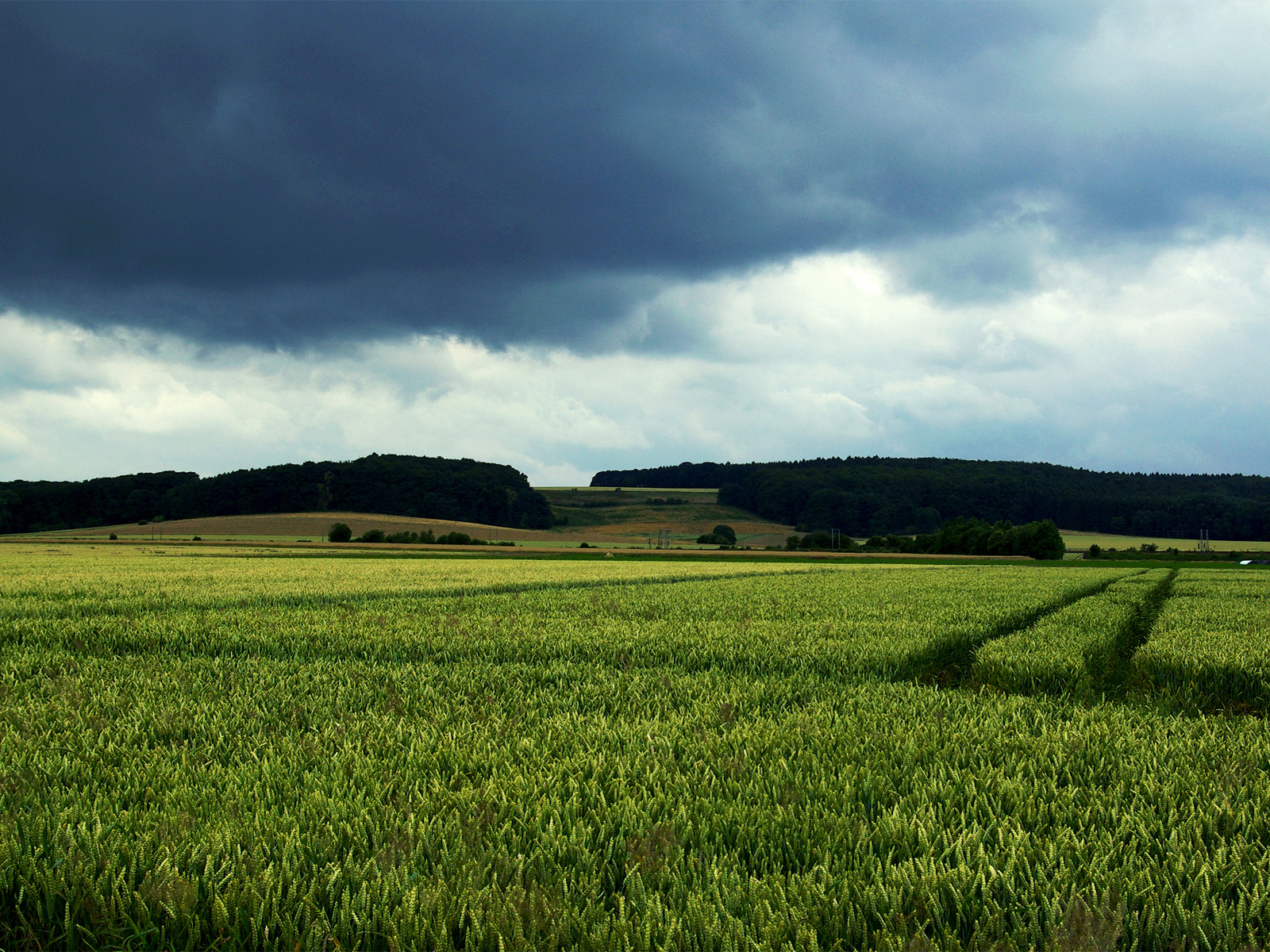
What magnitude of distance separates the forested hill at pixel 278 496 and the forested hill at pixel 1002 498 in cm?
4894

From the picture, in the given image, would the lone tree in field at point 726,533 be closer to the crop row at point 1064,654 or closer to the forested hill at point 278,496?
the forested hill at point 278,496

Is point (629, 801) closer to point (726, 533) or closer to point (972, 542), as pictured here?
point (972, 542)

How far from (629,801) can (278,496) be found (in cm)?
14013

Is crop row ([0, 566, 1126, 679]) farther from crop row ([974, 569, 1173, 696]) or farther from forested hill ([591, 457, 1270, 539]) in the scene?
forested hill ([591, 457, 1270, 539])

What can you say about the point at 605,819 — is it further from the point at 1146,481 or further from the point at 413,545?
the point at 1146,481

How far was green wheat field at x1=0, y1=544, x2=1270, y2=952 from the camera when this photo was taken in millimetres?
2318

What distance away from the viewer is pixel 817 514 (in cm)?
13300

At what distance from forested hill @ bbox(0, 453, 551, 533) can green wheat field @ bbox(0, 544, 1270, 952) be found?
12912 centimetres

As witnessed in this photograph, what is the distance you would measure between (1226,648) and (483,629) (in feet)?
27.4

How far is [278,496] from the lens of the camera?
12888 cm

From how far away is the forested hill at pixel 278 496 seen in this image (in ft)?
400

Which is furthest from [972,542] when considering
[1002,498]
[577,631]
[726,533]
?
[577,631]

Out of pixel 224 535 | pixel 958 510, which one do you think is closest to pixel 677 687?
pixel 224 535

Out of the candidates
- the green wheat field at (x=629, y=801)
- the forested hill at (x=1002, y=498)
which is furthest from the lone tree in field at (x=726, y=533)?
the green wheat field at (x=629, y=801)
